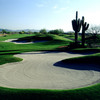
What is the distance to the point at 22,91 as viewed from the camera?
7.04 m

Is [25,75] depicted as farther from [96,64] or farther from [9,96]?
[96,64]

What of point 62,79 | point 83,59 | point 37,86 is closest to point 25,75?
point 37,86

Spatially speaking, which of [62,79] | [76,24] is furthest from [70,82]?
[76,24]

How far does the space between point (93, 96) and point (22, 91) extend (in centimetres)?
393

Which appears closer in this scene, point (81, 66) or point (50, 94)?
point (50, 94)

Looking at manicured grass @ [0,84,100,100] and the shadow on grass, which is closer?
manicured grass @ [0,84,100,100]

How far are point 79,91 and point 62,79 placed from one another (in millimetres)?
2835

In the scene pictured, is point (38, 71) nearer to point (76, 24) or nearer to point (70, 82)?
point (70, 82)

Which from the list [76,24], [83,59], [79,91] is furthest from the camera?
[76,24]

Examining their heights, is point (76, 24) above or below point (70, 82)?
above

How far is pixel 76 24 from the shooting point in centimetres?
2778

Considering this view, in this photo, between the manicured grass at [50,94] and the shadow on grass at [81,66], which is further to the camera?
the shadow on grass at [81,66]

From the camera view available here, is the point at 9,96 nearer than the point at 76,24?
Yes

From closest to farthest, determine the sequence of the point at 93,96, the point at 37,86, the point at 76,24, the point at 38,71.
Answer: the point at 93,96, the point at 37,86, the point at 38,71, the point at 76,24
